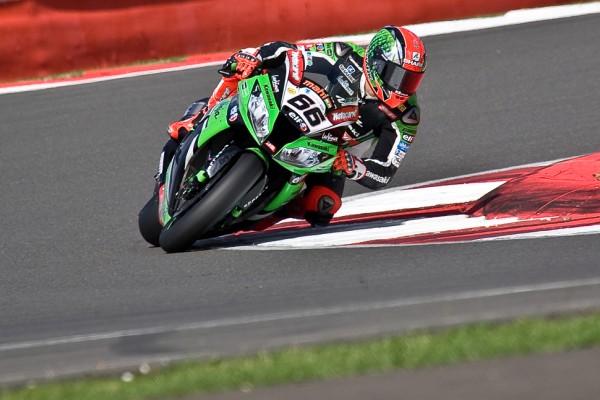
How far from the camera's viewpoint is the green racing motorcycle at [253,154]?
20.8ft

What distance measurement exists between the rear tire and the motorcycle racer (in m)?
0.20

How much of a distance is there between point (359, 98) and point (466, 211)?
3.85 feet

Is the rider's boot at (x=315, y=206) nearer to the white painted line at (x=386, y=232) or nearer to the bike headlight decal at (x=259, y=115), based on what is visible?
the white painted line at (x=386, y=232)

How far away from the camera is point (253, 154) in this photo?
639 centimetres

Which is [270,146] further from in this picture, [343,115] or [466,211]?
[466,211]

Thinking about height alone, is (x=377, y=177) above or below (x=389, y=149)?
below

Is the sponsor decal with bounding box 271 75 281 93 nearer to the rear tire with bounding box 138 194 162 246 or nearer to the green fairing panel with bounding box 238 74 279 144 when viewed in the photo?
the green fairing panel with bounding box 238 74 279 144

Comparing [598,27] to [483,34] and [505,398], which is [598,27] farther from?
[505,398]

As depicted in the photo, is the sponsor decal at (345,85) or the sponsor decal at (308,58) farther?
the sponsor decal at (308,58)

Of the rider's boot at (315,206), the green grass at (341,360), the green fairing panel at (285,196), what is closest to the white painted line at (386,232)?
the rider's boot at (315,206)

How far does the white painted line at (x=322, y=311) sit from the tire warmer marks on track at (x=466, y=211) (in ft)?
4.31

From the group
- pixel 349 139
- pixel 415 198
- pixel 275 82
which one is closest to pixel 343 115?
pixel 275 82

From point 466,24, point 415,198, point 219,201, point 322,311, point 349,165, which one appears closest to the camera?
point 322,311

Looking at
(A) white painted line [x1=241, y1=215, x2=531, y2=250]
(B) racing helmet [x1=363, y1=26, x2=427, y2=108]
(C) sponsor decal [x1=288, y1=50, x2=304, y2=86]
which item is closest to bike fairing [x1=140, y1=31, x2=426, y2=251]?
(C) sponsor decal [x1=288, y1=50, x2=304, y2=86]
